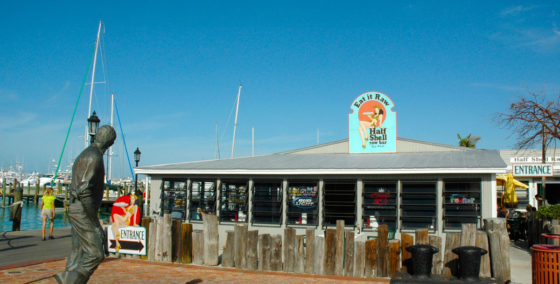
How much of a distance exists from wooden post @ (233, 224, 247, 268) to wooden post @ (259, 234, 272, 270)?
405 mm

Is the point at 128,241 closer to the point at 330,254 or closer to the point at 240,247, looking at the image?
the point at 240,247

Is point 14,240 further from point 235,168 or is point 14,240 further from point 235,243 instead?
point 235,243

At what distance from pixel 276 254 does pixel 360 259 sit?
1.96 metres

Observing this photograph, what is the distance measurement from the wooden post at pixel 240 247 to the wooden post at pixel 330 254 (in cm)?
193

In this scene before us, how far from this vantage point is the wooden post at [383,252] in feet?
34.2

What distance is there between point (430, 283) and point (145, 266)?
22.0ft

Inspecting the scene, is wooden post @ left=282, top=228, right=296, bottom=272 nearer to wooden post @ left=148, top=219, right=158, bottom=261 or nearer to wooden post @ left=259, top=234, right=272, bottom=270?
wooden post @ left=259, top=234, right=272, bottom=270

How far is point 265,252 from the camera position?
37.2 ft

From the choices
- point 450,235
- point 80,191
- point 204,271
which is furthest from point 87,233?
point 450,235

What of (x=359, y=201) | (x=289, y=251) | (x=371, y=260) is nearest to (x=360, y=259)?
(x=371, y=260)

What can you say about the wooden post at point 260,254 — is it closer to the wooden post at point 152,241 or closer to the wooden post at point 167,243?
the wooden post at point 167,243

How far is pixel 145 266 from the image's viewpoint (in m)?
11.8

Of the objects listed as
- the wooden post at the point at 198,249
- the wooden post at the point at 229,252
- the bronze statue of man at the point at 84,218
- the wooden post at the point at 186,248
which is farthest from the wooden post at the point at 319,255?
the bronze statue of man at the point at 84,218

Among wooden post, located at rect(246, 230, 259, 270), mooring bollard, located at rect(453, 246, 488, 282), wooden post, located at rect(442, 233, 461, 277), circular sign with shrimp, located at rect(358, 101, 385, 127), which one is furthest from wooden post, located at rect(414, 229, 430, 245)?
circular sign with shrimp, located at rect(358, 101, 385, 127)
